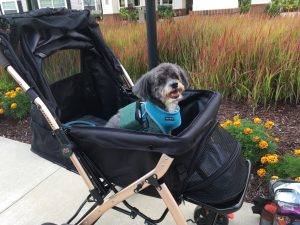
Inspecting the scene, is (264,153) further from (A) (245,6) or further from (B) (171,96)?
(A) (245,6)

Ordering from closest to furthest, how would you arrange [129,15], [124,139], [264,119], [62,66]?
[124,139], [62,66], [264,119], [129,15]

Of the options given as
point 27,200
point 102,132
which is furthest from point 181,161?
point 27,200

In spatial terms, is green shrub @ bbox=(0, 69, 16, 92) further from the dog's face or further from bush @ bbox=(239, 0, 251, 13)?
bush @ bbox=(239, 0, 251, 13)

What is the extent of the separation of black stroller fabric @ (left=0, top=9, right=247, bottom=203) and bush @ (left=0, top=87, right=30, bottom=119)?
2.03 m

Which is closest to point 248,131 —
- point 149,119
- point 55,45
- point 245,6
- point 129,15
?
point 149,119

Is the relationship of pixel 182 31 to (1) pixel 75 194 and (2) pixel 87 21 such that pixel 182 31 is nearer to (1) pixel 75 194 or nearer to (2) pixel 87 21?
(2) pixel 87 21

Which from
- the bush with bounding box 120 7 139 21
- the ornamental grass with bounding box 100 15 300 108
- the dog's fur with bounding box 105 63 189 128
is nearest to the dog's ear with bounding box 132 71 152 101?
the dog's fur with bounding box 105 63 189 128

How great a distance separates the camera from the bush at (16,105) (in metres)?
3.92

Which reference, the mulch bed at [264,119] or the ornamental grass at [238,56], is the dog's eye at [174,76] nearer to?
the mulch bed at [264,119]

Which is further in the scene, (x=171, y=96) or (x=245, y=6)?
(x=245, y=6)

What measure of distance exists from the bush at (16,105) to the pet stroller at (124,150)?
213 cm

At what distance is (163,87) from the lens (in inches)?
82.9

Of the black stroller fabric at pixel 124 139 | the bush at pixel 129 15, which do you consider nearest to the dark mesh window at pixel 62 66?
the black stroller fabric at pixel 124 139

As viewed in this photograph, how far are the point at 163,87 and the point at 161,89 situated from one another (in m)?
0.03
